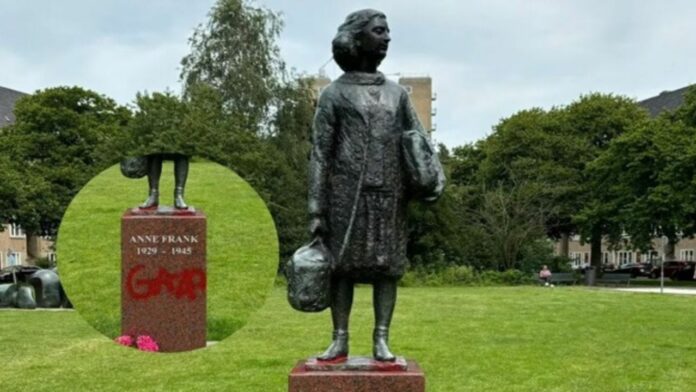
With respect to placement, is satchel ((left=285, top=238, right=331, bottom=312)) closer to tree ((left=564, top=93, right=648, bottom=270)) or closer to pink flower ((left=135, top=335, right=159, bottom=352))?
pink flower ((left=135, top=335, right=159, bottom=352))

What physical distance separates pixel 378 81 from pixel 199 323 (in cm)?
518

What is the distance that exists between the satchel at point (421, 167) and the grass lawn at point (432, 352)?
15.5 feet

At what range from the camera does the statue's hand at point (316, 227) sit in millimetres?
5566

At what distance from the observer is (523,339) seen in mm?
14516

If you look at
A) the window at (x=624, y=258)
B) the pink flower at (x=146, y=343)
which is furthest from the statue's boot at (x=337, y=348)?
the window at (x=624, y=258)

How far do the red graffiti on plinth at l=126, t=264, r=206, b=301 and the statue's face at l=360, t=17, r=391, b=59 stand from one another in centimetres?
511

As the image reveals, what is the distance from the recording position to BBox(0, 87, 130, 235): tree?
38219mm

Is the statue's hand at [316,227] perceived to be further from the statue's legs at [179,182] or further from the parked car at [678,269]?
the parked car at [678,269]

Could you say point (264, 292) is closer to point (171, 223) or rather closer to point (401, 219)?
point (171, 223)

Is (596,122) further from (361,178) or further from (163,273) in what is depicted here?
(361,178)

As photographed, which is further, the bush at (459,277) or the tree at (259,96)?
the bush at (459,277)

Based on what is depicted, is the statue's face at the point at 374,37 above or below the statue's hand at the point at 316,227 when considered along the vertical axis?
above

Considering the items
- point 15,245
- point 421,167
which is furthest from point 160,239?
point 15,245

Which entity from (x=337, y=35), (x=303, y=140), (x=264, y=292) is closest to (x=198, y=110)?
(x=303, y=140)
